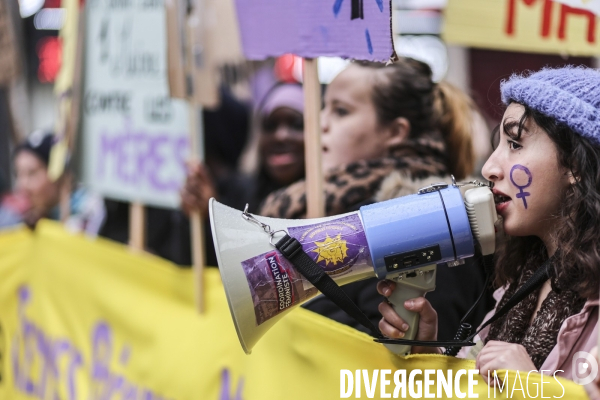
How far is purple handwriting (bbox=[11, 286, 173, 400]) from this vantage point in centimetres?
290

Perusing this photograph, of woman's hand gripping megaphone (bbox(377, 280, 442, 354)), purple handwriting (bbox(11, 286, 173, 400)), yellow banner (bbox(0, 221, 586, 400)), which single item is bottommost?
purple handwriting (bbox(11, 286, 173, 400))

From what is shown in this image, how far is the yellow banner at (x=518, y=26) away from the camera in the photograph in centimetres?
238

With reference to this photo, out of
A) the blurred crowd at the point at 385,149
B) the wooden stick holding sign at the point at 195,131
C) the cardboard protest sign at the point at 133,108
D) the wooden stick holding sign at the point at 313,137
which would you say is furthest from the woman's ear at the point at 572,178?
the cardboard protest sign at the point at 133,108

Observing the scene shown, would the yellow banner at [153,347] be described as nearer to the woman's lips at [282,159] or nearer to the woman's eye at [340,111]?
the woman's eye at [340,111]

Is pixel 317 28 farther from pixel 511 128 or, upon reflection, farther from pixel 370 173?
pixel 511 128

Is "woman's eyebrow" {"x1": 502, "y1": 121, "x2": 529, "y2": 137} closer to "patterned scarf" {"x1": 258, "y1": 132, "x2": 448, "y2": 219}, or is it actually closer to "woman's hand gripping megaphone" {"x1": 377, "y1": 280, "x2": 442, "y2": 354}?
"woman's hand gripping megaphone" {"x1": 377, "y1": 280, "x2": 442, "y2": 354}

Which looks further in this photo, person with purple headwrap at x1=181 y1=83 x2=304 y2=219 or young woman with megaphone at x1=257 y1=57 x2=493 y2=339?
person with purple headwrap at x1=181 y1=83 x2=304 y2=219

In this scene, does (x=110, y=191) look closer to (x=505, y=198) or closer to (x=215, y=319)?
(x=215, y=319)

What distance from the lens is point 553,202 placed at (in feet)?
5.02

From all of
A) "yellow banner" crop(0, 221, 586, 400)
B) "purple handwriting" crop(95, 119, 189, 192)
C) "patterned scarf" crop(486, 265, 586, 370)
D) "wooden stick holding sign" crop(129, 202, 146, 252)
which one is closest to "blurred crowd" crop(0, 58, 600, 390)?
"patterned scarf" crop(486, 265, 586, 370)

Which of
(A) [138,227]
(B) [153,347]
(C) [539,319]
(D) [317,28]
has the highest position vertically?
(D) [317,28]

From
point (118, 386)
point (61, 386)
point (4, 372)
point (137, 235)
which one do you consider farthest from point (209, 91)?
point (4, 372)

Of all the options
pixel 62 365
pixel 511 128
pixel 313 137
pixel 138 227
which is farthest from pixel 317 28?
pixel 62 365

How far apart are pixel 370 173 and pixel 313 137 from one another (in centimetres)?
32
